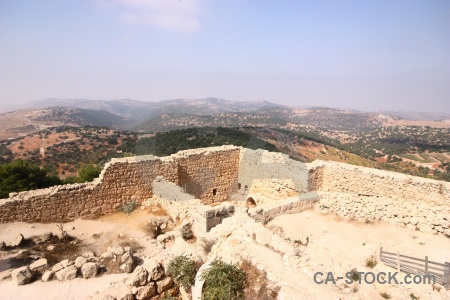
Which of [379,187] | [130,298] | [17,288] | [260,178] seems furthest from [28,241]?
[379,187]

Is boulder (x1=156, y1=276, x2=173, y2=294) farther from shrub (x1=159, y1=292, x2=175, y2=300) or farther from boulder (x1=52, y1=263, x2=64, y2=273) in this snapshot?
boulder (x1=52, y1=263, x2=64, y2=273)

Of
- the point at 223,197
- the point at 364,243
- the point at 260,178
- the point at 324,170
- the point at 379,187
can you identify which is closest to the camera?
the point at 364,243

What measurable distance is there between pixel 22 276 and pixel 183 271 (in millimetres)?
3859

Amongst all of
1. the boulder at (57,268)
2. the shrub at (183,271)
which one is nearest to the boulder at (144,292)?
the shrub at (183,271)

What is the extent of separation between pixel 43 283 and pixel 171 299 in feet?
10.1

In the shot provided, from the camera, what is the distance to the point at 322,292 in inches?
165

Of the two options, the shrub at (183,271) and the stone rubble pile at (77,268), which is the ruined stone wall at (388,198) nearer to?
the shrub at (183,271)

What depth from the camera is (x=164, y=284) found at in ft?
18.8

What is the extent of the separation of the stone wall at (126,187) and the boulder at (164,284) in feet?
18.4

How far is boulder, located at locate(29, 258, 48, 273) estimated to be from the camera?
665 cm

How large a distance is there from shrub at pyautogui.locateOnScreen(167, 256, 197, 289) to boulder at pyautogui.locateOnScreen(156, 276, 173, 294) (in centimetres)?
37

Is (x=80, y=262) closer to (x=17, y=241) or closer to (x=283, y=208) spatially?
(x=17, y=241)

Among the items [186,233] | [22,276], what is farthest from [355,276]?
[22,276]

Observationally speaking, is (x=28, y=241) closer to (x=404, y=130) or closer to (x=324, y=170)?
(x=324, y=170)
